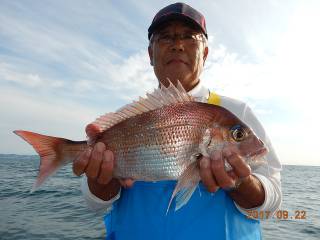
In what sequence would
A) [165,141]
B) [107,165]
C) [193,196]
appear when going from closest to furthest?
[165,141]
[107,165]
[193,196]

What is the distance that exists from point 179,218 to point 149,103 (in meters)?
1.17

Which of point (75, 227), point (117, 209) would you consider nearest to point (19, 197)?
point (75, 227)

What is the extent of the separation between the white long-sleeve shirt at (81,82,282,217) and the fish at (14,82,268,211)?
372 millimetres

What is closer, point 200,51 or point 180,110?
point 180,110

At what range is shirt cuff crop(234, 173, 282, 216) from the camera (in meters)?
3.03

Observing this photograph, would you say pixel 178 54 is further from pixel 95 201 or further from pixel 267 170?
pixel 95 201

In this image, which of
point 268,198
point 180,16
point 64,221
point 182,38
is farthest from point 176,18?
point 64,221

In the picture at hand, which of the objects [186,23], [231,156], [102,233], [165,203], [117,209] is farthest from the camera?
[102,233]

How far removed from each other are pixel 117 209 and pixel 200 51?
2.20 meters

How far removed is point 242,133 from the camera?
8.82 feet

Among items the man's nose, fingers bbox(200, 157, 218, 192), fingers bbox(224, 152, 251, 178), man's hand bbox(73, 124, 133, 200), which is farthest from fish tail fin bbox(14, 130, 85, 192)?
the man's nose

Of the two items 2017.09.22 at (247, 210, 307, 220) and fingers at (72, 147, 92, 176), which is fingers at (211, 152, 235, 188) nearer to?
2017.09.22 at (247, 210, 307, 220)

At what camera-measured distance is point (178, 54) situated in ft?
12.4

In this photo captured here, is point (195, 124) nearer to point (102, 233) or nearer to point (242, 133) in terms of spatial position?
point (242, 133)
